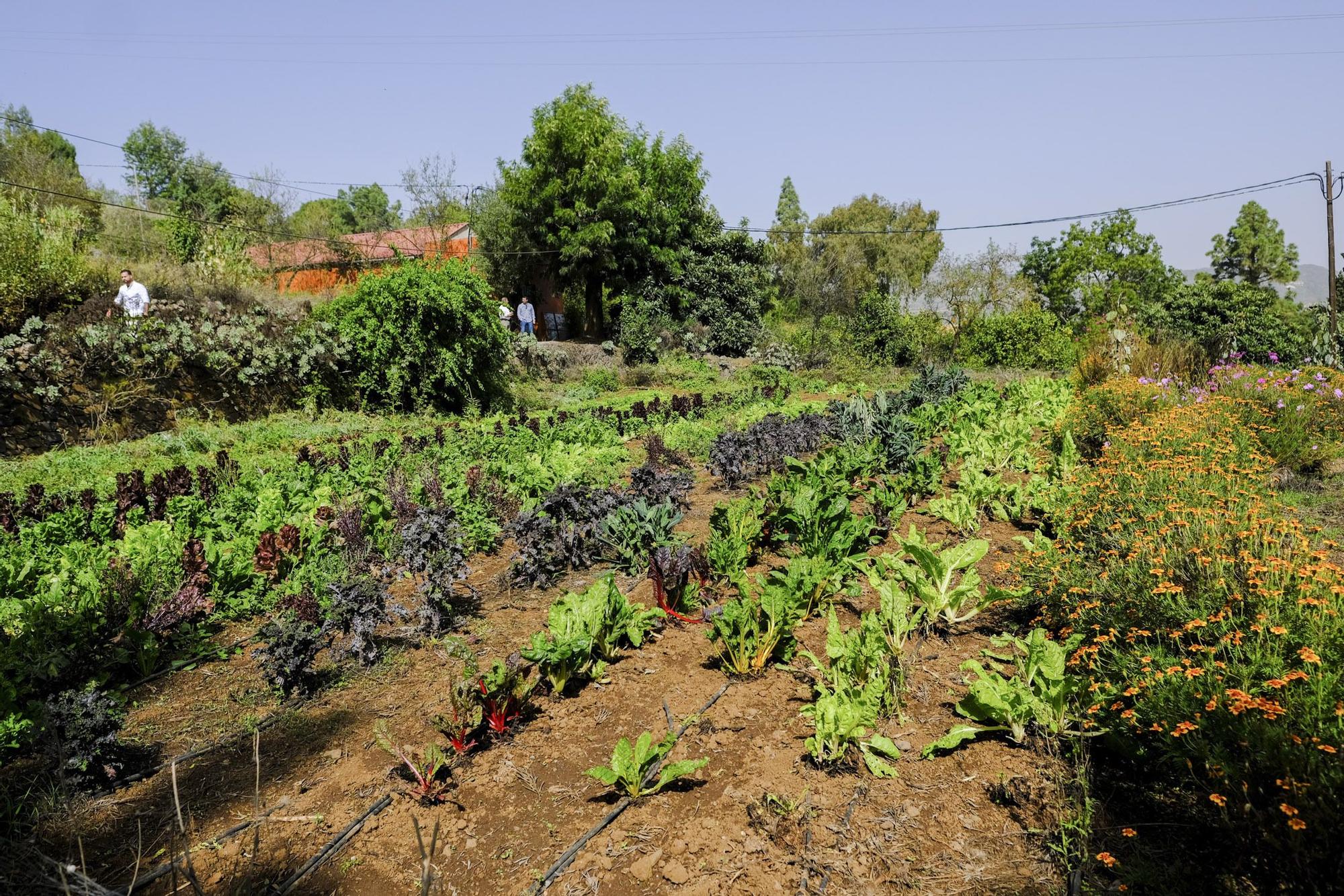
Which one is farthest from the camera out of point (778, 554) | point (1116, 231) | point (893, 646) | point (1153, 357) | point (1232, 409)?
point (1116, 231)

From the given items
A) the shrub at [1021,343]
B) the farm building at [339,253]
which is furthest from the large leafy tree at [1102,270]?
the farm building at [339,253]

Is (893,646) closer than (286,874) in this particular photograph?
No

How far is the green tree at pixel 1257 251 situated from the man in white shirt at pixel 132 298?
183 ft

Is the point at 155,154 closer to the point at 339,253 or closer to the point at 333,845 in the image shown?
the point at 339,253

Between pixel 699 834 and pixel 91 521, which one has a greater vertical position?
pixel 91 521

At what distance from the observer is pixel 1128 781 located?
2795mm

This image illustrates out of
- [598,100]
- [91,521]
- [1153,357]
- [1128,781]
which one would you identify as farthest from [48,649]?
[598,100]

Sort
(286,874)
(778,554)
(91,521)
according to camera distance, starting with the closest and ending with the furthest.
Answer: (286,874) < (778,554) < (91,521)

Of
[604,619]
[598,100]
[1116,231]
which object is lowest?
[604,619]

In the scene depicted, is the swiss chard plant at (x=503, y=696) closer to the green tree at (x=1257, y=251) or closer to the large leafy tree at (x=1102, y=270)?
the large leafy tree at (x=1102, y=270)

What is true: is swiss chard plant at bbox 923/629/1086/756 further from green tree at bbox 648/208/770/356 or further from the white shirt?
green tree at bbox 648/208/770/356

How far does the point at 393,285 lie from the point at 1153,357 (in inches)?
525

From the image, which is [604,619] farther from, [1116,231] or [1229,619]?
[1116,231]

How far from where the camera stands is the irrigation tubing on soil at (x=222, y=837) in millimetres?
2455
